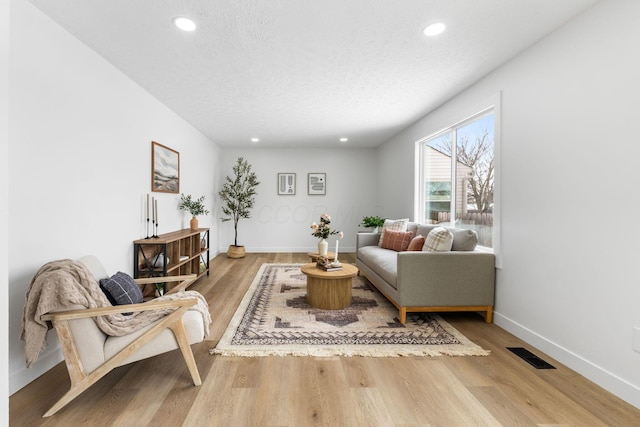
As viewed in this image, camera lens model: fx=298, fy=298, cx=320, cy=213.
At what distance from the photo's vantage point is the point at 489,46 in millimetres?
2455

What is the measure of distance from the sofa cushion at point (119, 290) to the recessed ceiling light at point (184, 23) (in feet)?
6.28

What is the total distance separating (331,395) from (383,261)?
2.00m

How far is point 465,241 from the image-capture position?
3113 mm

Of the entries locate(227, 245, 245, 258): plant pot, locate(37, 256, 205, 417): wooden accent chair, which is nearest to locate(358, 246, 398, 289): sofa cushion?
locate(37, 256, 205, 417): wooden accent chair

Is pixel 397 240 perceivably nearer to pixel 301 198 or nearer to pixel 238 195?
pixel 301 198

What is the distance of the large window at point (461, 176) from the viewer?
3277 mm

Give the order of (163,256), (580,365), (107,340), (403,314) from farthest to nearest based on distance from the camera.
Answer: (163,256) → (403,314) → (580,365) → (107,340)

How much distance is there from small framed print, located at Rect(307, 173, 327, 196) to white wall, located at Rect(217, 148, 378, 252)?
3.4 inches

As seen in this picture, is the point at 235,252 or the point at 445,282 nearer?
the point at 445,282

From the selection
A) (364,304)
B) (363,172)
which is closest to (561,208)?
(364,304)

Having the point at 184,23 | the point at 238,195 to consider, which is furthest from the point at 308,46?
the point at 238,195

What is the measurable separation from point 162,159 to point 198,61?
161 centimetres

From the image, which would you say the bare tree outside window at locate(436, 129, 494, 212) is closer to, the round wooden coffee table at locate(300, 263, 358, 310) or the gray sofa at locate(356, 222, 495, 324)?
the gray sofa at locate(356, 222, 495, 324)

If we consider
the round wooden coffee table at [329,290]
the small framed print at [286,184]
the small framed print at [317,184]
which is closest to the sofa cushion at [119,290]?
the round wooden coffee table at [329,290]
